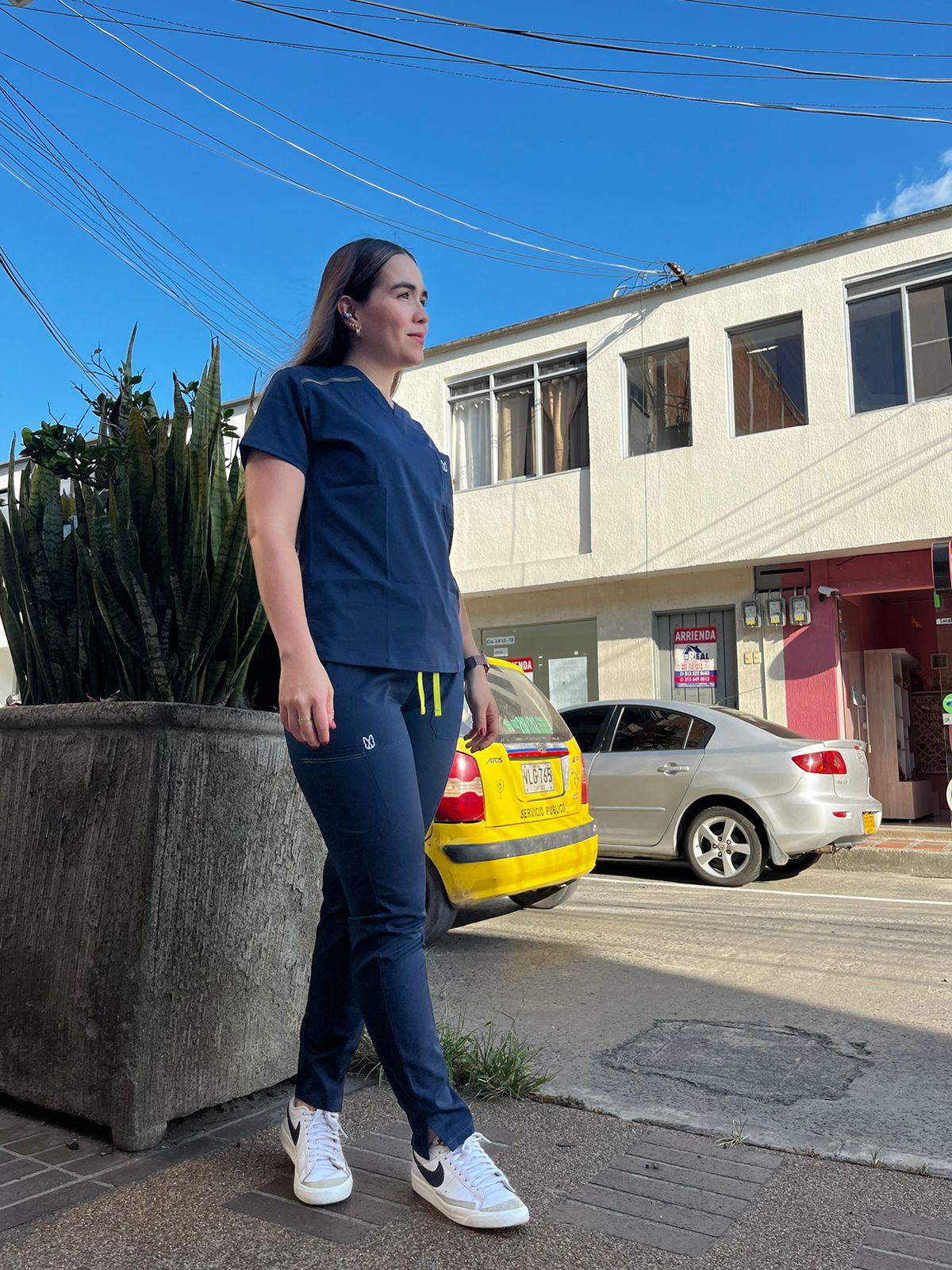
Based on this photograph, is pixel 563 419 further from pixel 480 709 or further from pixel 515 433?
pixel 480 709

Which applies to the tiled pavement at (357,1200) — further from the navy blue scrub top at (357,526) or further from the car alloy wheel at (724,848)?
the car alloy wheel at (724,848)

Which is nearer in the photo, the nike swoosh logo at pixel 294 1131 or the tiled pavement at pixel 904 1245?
the tiled pavement at pixel 904 1245

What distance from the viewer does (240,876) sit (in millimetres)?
2908

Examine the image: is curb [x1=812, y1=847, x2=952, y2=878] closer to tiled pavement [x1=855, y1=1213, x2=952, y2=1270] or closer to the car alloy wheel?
the car alloy wheel

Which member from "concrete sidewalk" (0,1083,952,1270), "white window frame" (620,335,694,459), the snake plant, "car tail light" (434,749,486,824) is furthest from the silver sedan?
the snake plant

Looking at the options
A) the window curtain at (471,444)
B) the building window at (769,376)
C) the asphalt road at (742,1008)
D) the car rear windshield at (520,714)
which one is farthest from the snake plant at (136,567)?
the window curtain at (471,444)

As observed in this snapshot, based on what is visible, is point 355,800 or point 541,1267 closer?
point 541,1267

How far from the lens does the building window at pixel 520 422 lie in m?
16.0

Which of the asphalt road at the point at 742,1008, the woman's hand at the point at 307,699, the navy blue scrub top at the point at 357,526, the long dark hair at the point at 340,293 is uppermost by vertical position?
the long dark hair at the point at 340,293

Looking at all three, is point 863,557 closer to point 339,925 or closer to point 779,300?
point 779,300

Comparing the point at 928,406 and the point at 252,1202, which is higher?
the point at 928,406

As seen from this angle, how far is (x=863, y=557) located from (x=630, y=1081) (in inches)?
440

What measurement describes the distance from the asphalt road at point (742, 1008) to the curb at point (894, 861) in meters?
1.90

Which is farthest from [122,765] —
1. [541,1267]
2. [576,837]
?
[576,837]
